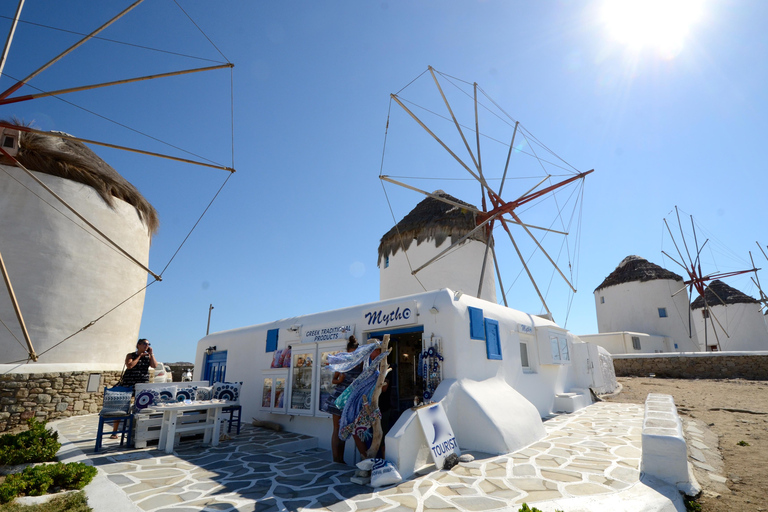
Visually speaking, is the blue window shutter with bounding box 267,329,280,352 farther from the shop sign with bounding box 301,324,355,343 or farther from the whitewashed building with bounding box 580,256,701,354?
the whitewashed building with bounding box 580,256,701,354

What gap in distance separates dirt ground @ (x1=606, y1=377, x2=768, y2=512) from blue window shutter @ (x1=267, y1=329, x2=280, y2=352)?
9973 mm

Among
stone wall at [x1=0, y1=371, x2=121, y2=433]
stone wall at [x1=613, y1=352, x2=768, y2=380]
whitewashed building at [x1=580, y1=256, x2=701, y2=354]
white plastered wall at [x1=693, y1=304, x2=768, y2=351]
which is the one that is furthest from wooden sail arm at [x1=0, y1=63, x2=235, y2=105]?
white plastered wall at [x1=693, y1=304, x2=768, y2=351]

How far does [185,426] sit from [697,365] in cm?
2529

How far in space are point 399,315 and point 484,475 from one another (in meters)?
3.74

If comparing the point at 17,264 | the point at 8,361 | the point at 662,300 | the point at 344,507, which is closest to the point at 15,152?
the point at 17,264

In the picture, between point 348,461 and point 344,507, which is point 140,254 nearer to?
point 348,461

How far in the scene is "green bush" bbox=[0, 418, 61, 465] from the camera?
6688mm

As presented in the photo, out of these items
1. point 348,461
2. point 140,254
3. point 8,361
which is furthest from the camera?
point 140,254

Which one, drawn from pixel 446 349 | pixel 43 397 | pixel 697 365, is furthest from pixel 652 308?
pixel 43 397

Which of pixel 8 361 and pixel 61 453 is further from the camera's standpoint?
pixel 8 361

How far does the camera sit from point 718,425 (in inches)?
383

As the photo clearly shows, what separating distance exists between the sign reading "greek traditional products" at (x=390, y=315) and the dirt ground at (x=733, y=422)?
17.6ft

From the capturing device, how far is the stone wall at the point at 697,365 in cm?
1984

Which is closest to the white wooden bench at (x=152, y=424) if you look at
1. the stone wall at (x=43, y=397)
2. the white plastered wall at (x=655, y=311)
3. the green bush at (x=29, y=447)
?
the green bush at (x=29, y=447)
